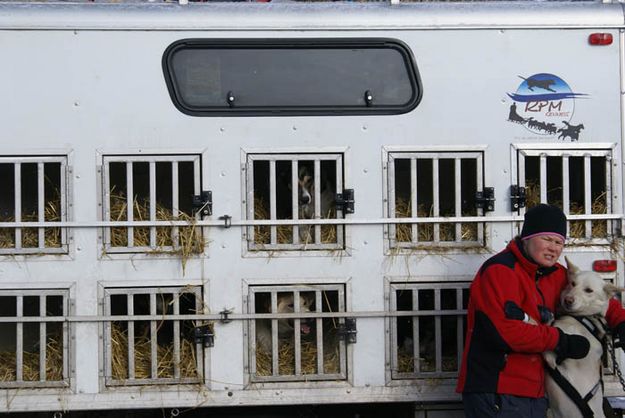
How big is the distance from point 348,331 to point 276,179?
1011 mm

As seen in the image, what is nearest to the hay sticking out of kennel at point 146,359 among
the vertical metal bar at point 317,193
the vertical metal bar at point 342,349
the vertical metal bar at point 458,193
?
the vertical metal bar at point 342,349

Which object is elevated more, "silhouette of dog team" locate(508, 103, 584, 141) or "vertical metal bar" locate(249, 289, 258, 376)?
"silhouette of dog team" locate(508, 103, 584, 141)

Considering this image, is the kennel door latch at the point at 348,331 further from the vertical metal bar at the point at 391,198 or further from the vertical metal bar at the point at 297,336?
the vertical metal bar at the point at 391,198

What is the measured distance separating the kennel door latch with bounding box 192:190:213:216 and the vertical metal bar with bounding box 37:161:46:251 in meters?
0.88

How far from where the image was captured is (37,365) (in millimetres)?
5504

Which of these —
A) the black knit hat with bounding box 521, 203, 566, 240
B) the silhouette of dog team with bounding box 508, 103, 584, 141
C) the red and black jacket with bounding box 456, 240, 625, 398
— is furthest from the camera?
the silhouette of dog team with bounding box 508, 103, 584, 141

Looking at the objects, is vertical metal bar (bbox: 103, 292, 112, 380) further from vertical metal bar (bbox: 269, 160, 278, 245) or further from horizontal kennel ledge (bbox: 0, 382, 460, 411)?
vertical metal bar (bbox: 269, 160, 278, 245)

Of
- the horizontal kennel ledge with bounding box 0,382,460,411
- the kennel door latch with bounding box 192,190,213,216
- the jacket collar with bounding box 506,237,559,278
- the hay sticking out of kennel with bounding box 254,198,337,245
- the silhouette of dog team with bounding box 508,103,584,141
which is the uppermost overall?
the silhouette of dog team with bounding box 508,103,584,141

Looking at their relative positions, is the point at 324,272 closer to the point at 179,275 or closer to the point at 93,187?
the point at 179,275

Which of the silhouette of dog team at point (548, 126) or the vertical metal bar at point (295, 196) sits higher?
the silhouette of dog team at point (548, 126)

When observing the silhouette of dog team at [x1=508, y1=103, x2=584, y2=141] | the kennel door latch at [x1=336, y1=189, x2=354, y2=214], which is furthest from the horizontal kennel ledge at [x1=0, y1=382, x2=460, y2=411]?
the silhouette of dog team at [x1=508, y1=103, x2=584, y2=141]

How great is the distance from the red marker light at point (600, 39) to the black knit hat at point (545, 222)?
131 centimetres

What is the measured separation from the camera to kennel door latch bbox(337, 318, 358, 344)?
215 inches

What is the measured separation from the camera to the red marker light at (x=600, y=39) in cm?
557
